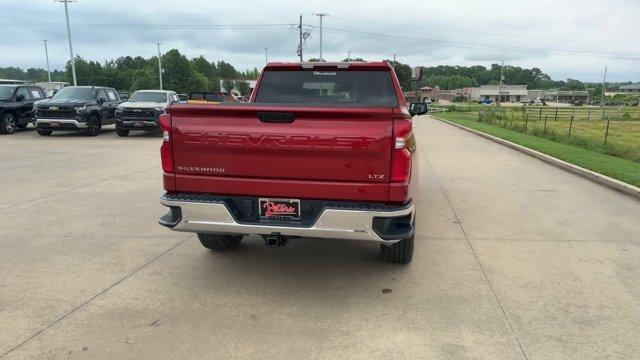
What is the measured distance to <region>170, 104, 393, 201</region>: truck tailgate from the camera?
3664mm

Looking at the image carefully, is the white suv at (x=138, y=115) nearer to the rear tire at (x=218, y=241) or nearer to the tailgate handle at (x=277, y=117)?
the rear tire at (x=218, y=241)

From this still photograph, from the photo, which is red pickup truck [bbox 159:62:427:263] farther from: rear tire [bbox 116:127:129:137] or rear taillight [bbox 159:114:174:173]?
rear tire [bbox 116:127:129:137]

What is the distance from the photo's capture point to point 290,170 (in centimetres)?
382

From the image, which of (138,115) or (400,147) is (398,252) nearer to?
(400,147)

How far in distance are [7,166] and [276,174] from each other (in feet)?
31.3

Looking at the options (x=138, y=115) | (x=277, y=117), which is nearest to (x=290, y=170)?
(x=277, y=117)

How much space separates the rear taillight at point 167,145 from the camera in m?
3.96

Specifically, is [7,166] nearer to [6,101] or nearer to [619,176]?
[6,101]

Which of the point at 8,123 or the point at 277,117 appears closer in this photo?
the point at 277,117

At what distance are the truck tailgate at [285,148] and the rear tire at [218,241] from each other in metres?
1.16

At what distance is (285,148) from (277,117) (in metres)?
0.25

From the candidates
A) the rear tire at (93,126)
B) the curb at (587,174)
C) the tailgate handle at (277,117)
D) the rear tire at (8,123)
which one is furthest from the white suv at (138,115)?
the tailgate handle at (277,117)

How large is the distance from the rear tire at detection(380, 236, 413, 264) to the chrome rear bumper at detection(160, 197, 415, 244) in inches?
25.5

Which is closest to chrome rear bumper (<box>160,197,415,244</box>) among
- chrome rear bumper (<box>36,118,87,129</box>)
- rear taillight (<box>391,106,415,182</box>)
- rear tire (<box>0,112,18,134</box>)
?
rear taillight (<box>391,106,415,182</box>)
